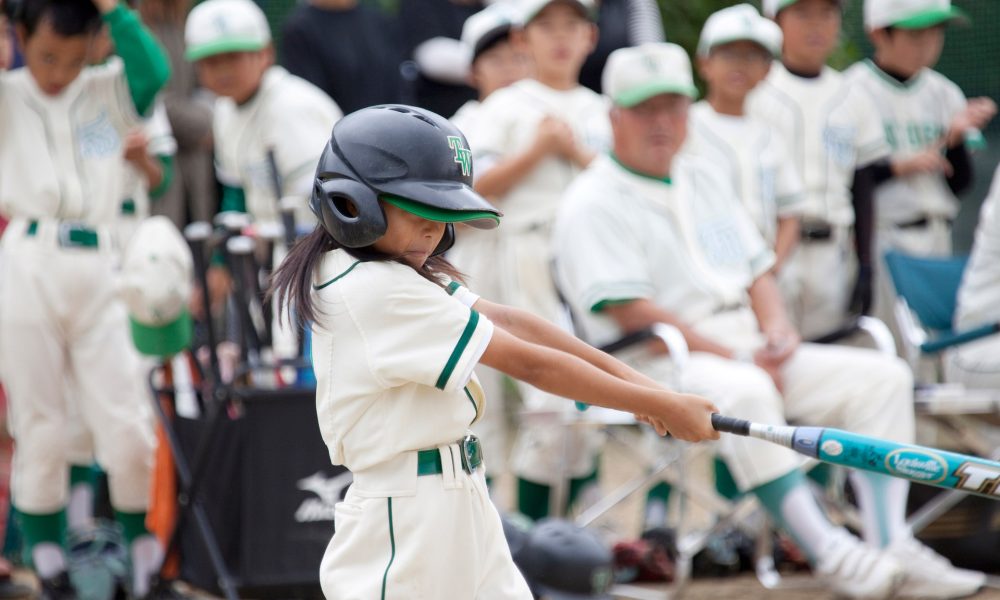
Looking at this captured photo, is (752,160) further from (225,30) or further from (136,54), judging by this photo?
(136,54)

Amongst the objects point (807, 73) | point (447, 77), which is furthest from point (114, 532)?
point (807, 73)

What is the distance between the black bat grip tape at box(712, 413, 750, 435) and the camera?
2820 mm

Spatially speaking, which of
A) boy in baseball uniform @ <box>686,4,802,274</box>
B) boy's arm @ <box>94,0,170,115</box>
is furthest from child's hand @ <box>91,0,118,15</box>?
boy in baseball uniform @ <box>686,4,802,274</box>

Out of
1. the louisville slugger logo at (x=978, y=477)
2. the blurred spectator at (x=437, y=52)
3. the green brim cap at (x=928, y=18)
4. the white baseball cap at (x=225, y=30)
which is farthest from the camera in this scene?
the blurred spectator at (x=437, y=52)

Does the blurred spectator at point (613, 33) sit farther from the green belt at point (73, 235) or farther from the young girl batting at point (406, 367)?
the young girl batting at point (406, 367)

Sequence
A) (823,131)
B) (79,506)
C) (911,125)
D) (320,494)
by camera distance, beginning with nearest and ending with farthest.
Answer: (320,494)
(79,506)
(823,131)
(911,125)

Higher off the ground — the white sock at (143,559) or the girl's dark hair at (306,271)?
the girl's dark hair at (306,271)

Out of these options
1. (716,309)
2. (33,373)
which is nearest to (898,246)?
(716,309)

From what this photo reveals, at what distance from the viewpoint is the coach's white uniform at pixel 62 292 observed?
495 cm

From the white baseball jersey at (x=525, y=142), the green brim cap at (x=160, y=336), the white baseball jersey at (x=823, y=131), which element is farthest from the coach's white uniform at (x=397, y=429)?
the white baseball jersey at (x=823, y=131)

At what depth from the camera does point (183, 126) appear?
709 cm

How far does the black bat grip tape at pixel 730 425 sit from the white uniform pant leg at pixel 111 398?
2721 millimetres

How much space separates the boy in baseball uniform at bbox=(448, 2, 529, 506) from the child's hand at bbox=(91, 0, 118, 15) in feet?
4.06

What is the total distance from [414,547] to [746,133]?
129 inches
